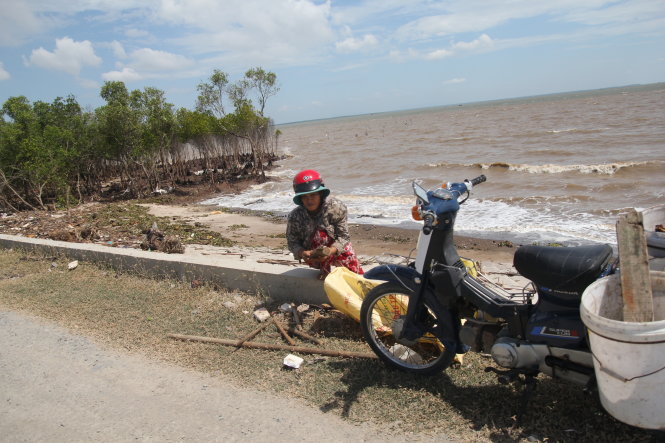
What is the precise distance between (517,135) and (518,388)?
30600mm

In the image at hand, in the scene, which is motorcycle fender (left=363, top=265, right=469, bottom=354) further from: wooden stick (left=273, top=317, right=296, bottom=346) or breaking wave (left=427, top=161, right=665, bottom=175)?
breaking wave (left=427, top=161, right=665, bottom=175)

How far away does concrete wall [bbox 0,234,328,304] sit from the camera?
4539 mm

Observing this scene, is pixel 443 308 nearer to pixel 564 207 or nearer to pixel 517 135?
pixel 564 207

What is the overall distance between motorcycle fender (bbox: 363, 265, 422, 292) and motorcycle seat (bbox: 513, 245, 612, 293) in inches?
28.7

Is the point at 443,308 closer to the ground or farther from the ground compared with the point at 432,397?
farther from the ground

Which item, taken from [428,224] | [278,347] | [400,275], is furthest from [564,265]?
[278,347]

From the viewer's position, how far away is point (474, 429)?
259 centimetres

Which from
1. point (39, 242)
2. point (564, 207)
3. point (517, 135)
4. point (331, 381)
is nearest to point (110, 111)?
point (39, 242)

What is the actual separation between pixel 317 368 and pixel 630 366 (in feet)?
6.83

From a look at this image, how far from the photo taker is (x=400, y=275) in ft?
10.4

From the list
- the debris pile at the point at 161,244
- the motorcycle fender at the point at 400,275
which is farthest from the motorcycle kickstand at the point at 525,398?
the debris pile at the point at 161,244

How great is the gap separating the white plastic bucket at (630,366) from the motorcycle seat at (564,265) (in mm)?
220

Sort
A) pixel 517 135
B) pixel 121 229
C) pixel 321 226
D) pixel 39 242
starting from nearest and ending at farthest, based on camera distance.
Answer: pixel 321 226 → pixel 39 242 → pixel 121 229 → pixel 517 135

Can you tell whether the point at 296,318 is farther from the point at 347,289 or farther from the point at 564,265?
the point at 564,265
